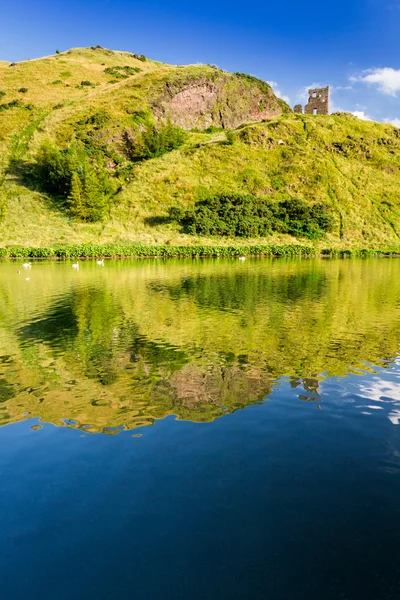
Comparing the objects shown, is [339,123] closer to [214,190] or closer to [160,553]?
[214,190]

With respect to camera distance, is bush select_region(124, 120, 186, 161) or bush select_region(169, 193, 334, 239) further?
bush select_region(124, 120, 186, 161)

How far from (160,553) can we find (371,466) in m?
4.57

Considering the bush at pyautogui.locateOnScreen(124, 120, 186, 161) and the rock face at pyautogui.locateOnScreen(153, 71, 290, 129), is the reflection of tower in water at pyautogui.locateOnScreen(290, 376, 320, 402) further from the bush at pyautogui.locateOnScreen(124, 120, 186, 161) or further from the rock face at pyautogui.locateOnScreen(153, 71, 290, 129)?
the rock face at pyautogui.locateOnScreen(153, 71, 290, 129)

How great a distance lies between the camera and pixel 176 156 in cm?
10862

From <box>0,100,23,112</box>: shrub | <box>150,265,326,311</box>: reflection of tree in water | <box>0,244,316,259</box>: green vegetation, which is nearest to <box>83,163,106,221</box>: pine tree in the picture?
<box>0,244,316,259</box>: green vegetation

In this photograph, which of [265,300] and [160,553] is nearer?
[160,553]

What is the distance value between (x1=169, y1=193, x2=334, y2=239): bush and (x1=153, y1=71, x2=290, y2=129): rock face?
48.9 meters

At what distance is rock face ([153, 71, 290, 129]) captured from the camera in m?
131

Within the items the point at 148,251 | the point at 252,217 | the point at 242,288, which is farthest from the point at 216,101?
the point at 242,288

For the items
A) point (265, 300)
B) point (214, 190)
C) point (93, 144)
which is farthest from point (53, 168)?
point (265, 300)

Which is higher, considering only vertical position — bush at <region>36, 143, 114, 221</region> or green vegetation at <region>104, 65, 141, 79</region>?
green vegetation at <region>104, 65, 141, 79</region>

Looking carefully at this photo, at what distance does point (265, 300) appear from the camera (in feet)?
90.8

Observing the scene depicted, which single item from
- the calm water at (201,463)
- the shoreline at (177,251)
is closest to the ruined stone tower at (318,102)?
the shoreline at (177,251)

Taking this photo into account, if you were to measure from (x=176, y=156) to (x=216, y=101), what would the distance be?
156ft
